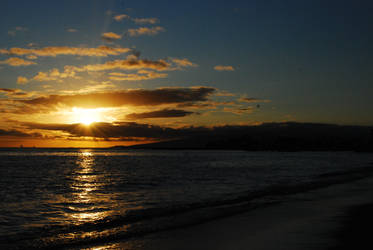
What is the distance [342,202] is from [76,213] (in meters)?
15.1

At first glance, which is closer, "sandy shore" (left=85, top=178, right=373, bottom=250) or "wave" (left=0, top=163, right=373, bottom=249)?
"sandy shore" (left=85, top=178, right=373, bottom=250)

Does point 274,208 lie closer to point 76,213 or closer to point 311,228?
point 311,228

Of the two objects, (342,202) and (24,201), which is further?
(24,201)

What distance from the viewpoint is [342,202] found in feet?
62.3

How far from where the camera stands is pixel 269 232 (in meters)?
11.9

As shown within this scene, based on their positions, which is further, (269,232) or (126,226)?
(126,226)

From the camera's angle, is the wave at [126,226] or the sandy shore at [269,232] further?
the wave at [126,226]

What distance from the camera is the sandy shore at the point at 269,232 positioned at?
1022 centimetres

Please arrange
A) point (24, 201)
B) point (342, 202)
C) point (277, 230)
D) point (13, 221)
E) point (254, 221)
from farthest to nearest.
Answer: point (24, 201), point (342, 202), point (13, 221), point (254, 221), point (277, 230)

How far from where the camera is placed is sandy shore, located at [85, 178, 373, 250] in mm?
10219

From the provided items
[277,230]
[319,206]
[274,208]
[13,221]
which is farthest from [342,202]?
[13,221]

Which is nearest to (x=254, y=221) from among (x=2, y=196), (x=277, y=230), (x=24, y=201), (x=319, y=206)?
(x=277, y=230)

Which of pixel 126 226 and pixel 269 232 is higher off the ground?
pixel 269 232

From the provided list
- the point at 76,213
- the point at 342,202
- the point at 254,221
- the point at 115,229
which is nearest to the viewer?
the point at 115,229
